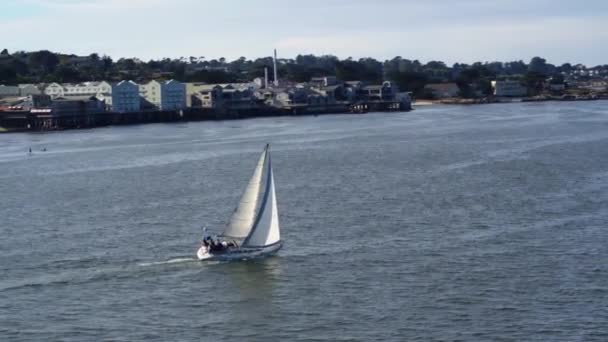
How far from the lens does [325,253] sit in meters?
25.7

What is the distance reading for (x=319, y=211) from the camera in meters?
32.5

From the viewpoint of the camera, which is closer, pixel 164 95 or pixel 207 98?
pixel 164 95

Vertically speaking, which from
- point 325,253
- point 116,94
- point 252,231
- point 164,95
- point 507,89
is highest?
point 116,94

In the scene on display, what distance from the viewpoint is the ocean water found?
19.9m

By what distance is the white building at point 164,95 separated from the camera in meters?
103

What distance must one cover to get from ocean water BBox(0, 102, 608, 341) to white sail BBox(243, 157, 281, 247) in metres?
0.54

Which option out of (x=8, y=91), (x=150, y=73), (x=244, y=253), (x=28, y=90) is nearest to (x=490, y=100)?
(x=150, y=73)

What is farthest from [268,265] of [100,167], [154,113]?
[154,113]

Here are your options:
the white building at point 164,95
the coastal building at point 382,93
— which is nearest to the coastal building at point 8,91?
the white building at point 164,95

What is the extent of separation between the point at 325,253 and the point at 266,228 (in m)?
1.66

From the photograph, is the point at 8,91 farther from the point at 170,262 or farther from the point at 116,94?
the point at 170,262

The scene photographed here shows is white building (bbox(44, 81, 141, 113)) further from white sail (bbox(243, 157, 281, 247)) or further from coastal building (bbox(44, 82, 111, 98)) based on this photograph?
white sail (bbox(243, 157, 281, 247))

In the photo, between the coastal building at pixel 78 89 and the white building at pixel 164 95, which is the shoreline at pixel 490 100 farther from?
the coastal building at pixel 78 89

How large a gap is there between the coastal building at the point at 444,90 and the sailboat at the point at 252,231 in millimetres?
128304
